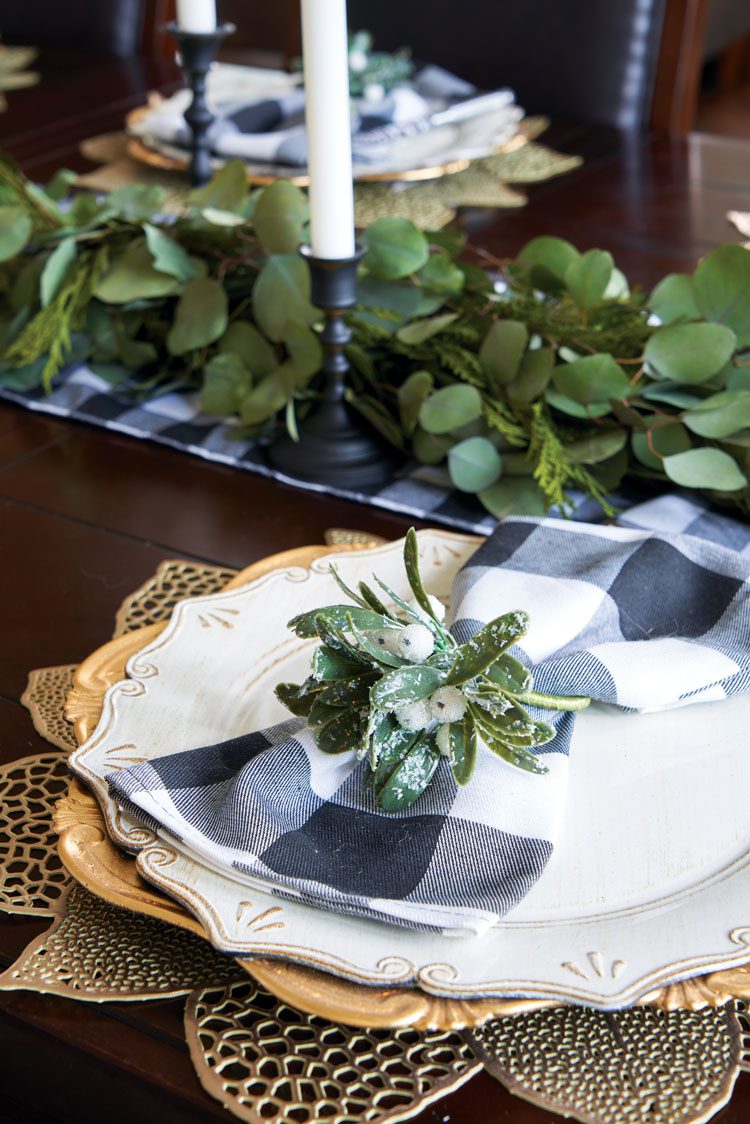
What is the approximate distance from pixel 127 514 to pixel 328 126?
26 centimetres

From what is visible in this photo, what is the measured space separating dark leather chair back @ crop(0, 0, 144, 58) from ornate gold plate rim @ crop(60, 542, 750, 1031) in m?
1.50

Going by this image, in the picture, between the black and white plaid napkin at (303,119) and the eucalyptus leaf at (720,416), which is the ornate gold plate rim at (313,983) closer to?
the eucalyptus leaf at (720,416)

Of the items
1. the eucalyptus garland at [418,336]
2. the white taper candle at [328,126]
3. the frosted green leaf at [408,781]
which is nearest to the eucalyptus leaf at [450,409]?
the eucalyptus garland at [418,336]

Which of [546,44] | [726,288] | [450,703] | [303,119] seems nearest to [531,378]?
[726,288]

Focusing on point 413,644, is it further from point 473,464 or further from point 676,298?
point 676,298

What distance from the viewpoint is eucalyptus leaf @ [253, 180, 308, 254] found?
0.84m

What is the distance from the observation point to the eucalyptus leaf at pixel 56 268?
89 cm

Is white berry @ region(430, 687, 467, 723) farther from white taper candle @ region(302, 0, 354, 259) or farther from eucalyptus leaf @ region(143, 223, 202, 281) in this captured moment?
eucalyptus leaf @ region(143, 223, 202, 281)

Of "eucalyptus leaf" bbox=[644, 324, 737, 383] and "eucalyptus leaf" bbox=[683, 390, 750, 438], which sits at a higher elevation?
"eucalyptus leaf" bbox=[644, 324, 737, 383]

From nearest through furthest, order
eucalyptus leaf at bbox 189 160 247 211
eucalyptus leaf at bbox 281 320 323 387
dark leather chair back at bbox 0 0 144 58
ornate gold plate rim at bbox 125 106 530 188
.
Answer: eucalyptus leaf at bbox 281 320 323 387, eucalyptus leaf at bbox 189 160 247 211, ornate gold plate rim at bbox 125 106 530 188, dark leather chair back at bbox 0 0 144 58

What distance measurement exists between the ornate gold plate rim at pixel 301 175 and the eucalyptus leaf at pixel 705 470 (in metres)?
0.49

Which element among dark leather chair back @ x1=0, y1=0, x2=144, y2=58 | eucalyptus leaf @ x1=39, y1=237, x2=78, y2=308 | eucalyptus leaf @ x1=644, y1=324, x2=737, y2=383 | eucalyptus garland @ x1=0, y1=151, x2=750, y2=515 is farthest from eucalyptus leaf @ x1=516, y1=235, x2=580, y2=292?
dark leather chair back @ x1=0, y1=0, x2=144, y2=58

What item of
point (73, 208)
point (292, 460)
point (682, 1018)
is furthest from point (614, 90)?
point (682, 1018)

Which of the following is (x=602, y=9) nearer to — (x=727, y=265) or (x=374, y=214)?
(x=374, y=214)
